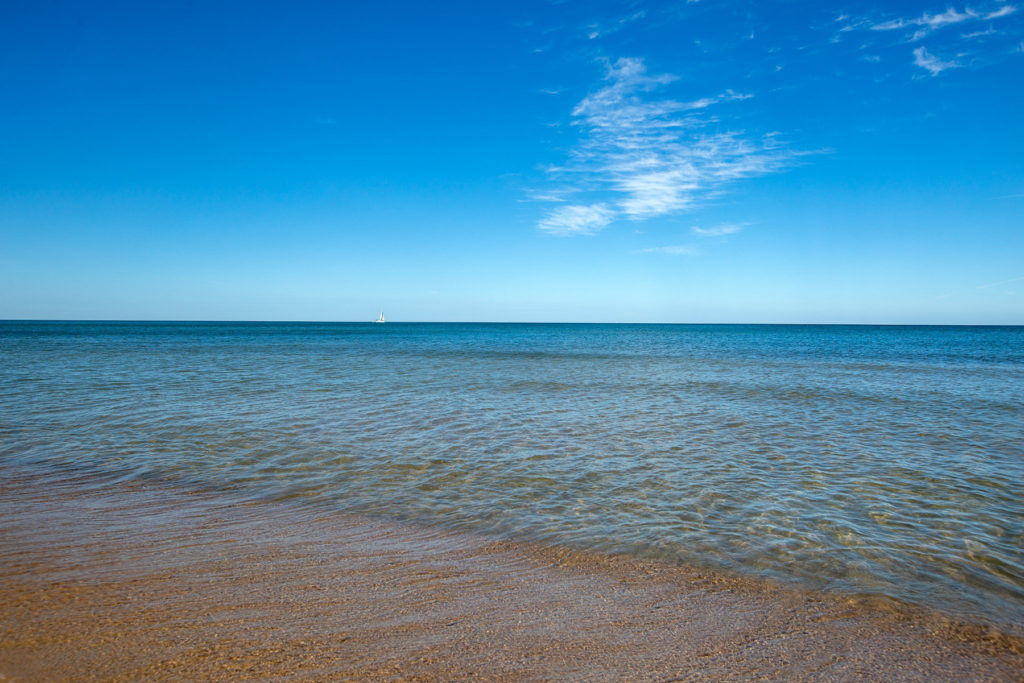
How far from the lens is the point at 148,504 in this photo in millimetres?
7141

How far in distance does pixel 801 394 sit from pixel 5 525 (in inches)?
850

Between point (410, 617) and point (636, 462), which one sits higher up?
point (410, 617)

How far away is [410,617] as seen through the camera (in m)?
4.38

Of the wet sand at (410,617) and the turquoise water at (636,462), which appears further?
the turquoise water at (636,462)

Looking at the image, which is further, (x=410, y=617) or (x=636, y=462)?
(x=636, y=462)

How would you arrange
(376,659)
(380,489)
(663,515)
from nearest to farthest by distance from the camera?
(376,659) → (663,515) → (380,489)

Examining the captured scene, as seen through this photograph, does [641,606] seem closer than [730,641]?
No

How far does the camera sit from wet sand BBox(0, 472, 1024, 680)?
3.77 metres

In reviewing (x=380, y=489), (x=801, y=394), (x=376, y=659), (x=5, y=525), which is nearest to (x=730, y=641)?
(x=376, y=659)

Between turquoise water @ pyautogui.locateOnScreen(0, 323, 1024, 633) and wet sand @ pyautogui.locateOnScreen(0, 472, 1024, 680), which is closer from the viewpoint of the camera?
wet sand @ pyautogui.locateOnScreen(0, 472, 1024, 680)

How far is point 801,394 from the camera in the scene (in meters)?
20.1

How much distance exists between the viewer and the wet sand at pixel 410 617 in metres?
3.77

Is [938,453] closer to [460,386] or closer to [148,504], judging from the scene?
[148,504]

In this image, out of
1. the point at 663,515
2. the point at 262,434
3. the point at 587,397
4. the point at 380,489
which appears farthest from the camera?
the point at 587,397
